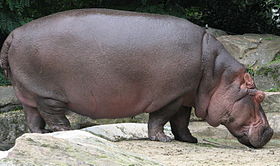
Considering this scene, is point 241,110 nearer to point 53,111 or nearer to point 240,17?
point 53,111

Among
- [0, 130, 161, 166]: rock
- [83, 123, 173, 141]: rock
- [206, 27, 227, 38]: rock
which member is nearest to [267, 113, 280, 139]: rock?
[83, 123, 173, 141]: rock

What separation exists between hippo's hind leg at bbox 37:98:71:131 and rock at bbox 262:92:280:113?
2723 millimetres

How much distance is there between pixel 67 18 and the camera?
20.6ft

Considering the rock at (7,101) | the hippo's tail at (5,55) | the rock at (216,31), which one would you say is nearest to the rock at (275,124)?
the rock at (216,31)

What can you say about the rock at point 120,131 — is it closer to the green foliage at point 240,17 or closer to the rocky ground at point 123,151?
the rocky ground at point 123,151

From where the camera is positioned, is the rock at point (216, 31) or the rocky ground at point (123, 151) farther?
the rock at point (216, 31)

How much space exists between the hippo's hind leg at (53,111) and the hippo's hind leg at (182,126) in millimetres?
1234

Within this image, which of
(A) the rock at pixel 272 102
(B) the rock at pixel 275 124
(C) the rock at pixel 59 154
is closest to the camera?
(C) the rock at pixel 59 154

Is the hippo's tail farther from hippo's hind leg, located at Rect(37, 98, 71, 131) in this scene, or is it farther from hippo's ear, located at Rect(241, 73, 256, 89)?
hippo's ear, located at Rect(241, 73, 256, 89)

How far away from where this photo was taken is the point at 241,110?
6367 mm

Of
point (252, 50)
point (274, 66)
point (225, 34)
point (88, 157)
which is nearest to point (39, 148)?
point (88, 157)

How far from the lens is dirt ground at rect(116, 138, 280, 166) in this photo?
4715mm

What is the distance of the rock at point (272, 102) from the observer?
25.0 feet

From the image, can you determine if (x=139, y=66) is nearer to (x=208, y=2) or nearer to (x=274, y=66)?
(x=274, y=66)
